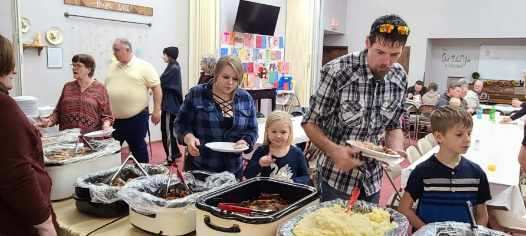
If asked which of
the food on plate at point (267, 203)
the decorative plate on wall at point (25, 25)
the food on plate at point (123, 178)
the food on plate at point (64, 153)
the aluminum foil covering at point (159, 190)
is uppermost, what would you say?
the decorative plate on wall at point (25, 25)

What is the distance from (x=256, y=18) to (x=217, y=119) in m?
5.25

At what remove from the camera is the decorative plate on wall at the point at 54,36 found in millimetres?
4465

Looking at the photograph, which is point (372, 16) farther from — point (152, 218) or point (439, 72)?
point (152, 218)

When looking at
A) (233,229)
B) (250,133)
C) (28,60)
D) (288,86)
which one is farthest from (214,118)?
(288,86)

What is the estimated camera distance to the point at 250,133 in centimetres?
211

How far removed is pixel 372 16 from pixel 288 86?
11.2ft

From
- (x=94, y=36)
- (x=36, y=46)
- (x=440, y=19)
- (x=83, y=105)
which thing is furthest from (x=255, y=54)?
(x=83, y=105)

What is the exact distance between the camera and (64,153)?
1883 millimetres

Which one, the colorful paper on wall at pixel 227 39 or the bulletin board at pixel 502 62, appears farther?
the bulletin board at pixel 502 62

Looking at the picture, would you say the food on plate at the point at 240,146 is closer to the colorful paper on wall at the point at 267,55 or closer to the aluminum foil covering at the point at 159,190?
the aluminum foil covering at the point at 159,190

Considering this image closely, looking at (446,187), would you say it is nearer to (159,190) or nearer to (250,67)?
(159,190)

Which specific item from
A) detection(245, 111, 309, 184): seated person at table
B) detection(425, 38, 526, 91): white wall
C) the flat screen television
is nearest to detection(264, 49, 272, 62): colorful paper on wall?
the flat screen television

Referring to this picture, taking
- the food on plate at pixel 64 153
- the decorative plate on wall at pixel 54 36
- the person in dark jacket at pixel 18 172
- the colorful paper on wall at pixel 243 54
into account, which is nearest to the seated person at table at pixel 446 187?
the person in dark jacket at pixel 18 172

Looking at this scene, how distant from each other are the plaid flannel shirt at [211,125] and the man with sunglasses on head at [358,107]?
52 centimetres
